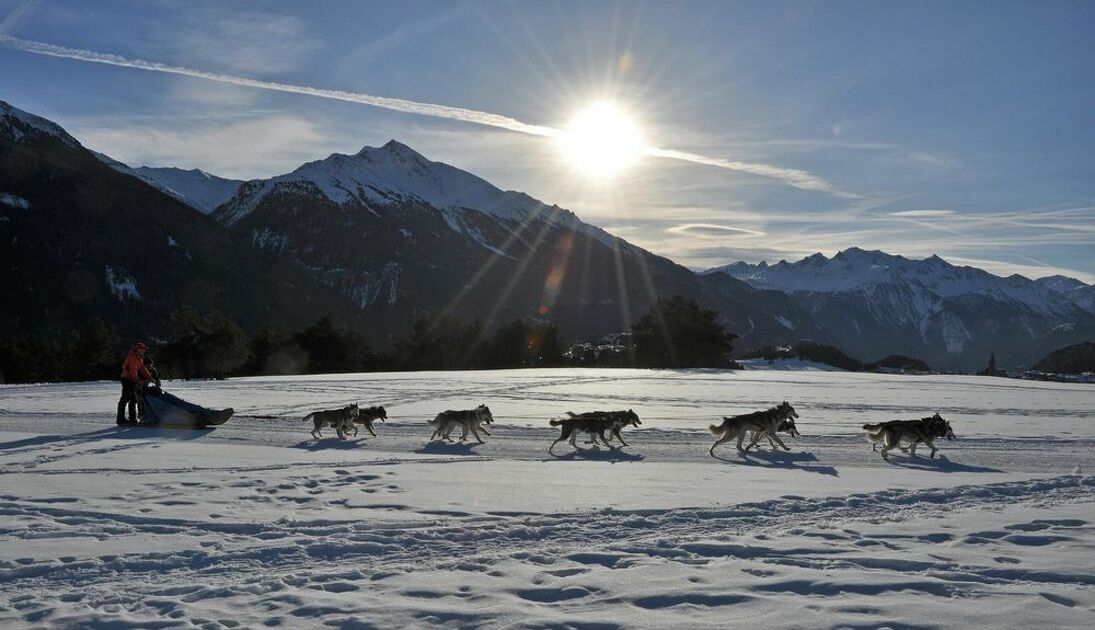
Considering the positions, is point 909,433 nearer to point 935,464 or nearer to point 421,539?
point 935,464

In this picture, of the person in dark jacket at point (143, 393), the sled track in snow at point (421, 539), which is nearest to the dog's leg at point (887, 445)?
the sled track in snow at point (421, 539)

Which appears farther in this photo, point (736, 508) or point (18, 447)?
point (18, 447)

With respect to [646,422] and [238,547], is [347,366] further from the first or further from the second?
[238,547]

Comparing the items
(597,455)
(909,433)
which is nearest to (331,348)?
(597,455)

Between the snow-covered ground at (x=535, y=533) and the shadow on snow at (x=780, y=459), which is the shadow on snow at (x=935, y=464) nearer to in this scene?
the snow-covered ground at (x=535, y=533)

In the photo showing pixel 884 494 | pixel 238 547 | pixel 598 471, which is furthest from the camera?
pixel 598 471

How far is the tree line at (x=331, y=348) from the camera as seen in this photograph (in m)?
56.6

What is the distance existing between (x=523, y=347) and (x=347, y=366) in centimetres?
1744

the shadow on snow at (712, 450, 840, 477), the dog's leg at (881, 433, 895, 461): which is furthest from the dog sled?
the dog's leg at (881, 433, 895, 461)

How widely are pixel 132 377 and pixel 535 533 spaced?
14.0 m

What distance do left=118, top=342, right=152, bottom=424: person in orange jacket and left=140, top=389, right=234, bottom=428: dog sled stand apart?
282 millimetres

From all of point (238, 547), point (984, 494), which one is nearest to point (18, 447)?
point (238, 547)

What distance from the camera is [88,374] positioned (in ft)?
185

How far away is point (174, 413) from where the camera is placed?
713 inches
